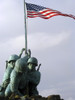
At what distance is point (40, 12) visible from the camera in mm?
21469

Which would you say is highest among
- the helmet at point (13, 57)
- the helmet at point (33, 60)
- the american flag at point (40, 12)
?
the american flag at point (40, 12)

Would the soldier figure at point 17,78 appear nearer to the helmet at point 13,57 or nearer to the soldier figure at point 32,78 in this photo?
the soldier figure at point 32,78

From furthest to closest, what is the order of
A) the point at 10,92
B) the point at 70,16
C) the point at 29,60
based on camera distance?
the point at 70,16, the point at 29,60, the point at 10,92

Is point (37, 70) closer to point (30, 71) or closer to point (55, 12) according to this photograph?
point (30, 71)

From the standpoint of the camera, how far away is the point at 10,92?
1750 centimetres

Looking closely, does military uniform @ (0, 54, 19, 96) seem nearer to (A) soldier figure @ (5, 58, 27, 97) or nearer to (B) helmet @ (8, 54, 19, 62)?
(B) helmet @ (8, 54, 19, 62)

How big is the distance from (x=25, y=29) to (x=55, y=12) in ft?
7.29

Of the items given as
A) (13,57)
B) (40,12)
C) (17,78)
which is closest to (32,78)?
(13,57)

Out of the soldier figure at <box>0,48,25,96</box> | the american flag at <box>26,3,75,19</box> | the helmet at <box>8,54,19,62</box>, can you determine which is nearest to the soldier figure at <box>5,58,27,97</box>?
the soldier figure at <box>0,48,25,96</box>

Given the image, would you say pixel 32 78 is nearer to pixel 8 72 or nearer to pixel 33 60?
pixel 33 60

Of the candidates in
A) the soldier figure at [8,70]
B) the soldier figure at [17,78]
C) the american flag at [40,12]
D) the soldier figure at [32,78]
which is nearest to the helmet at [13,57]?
the soldier figure at [8,70]

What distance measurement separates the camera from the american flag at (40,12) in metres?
21.0

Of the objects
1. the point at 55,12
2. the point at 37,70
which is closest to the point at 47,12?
the point at 55,12

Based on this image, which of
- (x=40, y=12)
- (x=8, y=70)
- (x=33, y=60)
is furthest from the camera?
(x=40, y=12)
